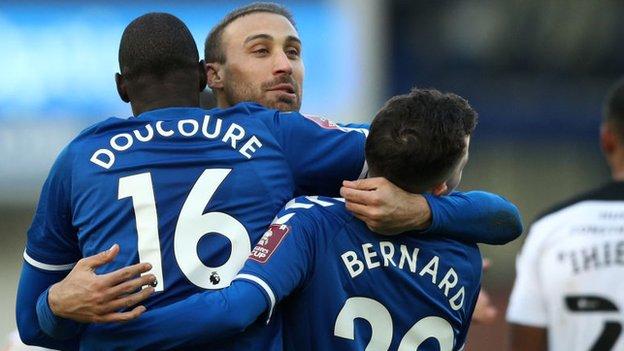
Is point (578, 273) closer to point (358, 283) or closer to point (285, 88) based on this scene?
point (285, 88)

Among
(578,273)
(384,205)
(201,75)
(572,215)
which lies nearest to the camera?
(384,205)

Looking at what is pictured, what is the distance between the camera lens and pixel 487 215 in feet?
15.7

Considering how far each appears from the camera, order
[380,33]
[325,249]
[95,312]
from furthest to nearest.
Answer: [380,33]
[325,249]
[95,312]

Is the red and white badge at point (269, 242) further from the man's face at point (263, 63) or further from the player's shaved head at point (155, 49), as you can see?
the man's face at point (263, 63)

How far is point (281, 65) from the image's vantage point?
548cm

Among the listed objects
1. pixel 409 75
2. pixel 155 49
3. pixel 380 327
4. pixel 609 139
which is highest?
pixel 155 49

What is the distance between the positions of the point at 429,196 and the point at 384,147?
0.27 metres

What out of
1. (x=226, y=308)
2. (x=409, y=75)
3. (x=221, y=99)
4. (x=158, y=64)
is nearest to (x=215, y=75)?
(x=221, y=99)

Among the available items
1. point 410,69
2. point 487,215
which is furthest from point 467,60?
point 487,215

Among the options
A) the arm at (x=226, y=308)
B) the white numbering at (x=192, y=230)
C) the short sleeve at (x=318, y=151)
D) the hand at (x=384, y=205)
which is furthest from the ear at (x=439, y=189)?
the white numbering at (x=192, y=230)

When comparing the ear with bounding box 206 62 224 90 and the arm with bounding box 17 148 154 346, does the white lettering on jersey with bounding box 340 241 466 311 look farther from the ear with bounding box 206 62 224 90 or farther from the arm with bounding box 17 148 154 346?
the ear with bounding box 206 62 224 90

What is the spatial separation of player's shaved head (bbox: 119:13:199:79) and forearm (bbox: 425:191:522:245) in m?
0.96

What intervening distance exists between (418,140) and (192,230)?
2.58ft

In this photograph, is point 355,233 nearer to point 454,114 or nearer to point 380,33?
point 454,114
